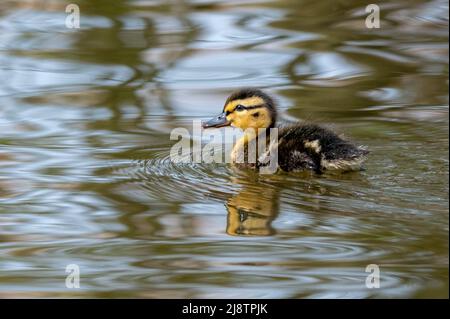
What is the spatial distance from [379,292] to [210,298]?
26.5 inches

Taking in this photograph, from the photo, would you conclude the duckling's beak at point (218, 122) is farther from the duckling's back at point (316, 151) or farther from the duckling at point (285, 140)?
the duckling's back at point (316, 151)

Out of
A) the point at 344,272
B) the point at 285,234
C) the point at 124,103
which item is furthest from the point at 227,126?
the point at 344,272

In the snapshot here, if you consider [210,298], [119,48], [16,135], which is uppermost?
[119,48]

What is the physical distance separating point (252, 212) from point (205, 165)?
991 millimetres

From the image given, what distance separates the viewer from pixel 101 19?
870cm

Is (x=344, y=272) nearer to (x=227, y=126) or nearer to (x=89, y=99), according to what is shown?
(x=227, y=126)

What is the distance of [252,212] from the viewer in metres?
5.21

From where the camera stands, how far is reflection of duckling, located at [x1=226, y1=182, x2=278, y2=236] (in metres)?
4.97

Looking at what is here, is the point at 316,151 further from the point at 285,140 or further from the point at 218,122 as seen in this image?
the point at 218,122

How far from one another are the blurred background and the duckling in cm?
13

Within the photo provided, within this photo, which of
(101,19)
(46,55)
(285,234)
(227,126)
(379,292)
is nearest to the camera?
(379,292)

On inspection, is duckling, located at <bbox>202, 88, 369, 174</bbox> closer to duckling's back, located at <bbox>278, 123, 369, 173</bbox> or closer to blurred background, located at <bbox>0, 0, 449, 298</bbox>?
duckling's back, located at <bbox>278, 123, 369, 173</bbox>

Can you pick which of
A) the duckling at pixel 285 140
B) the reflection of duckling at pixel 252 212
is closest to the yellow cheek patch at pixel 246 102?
Result: the duckling at pixel 285 140

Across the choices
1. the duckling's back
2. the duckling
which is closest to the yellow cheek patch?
the duckling
